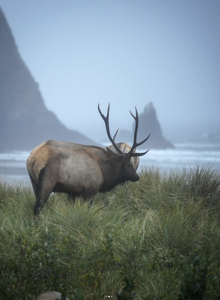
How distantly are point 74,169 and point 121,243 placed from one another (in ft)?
3.72

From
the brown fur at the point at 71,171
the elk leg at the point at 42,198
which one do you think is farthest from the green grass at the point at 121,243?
the brown fur at the point at 71,171

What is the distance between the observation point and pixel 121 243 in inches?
162

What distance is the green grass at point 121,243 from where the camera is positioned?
323cm

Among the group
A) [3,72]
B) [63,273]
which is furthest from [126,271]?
[3,72]

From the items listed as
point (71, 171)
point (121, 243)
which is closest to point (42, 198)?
point (71, 171)

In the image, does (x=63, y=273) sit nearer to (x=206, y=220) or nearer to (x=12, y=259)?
(x=12, y=259)

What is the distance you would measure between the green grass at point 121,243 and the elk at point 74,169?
0.24 m

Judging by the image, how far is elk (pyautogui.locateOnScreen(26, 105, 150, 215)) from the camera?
181 inches

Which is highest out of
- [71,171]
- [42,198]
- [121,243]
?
[71,171]

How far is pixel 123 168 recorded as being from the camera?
5398 millimetres

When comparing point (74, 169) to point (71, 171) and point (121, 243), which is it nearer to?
point (71, 171)

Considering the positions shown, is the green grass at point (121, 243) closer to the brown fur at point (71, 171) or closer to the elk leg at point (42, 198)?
the elk leg at point (42, 198)

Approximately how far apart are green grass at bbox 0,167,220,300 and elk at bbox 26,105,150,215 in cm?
24

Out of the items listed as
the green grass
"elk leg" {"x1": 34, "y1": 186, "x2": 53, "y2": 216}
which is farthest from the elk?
the green grass
